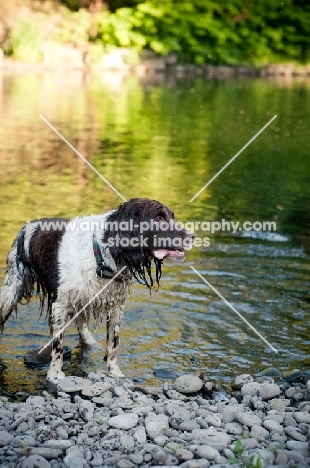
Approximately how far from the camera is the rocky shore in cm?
419

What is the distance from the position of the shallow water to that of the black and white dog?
459 millimetres

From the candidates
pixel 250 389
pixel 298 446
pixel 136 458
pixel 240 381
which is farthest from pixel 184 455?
pixel 240 381

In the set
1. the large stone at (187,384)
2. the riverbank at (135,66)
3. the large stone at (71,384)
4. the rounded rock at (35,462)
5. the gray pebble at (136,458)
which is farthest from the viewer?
the riverbank at (135,66)

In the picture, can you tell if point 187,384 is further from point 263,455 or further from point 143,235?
point 263,455

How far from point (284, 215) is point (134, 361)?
5175mm

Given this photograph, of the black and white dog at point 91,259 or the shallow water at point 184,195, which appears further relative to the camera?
the shallow water at point 184,195

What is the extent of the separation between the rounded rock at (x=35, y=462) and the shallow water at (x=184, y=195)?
1.39 m

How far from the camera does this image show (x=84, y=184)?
476 inches

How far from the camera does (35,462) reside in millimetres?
4059

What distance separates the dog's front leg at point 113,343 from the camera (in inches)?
223

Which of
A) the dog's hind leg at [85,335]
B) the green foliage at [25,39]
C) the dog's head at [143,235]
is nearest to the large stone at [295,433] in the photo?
the dog's head at [143,235]

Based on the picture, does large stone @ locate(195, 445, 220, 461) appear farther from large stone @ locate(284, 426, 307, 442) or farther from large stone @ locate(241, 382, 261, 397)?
large stone @ locate(241, 382, 261, 397)

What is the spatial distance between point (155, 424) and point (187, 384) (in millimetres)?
815

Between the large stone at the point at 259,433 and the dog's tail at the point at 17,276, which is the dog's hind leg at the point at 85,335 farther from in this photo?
the large stone at the point at 259,433
